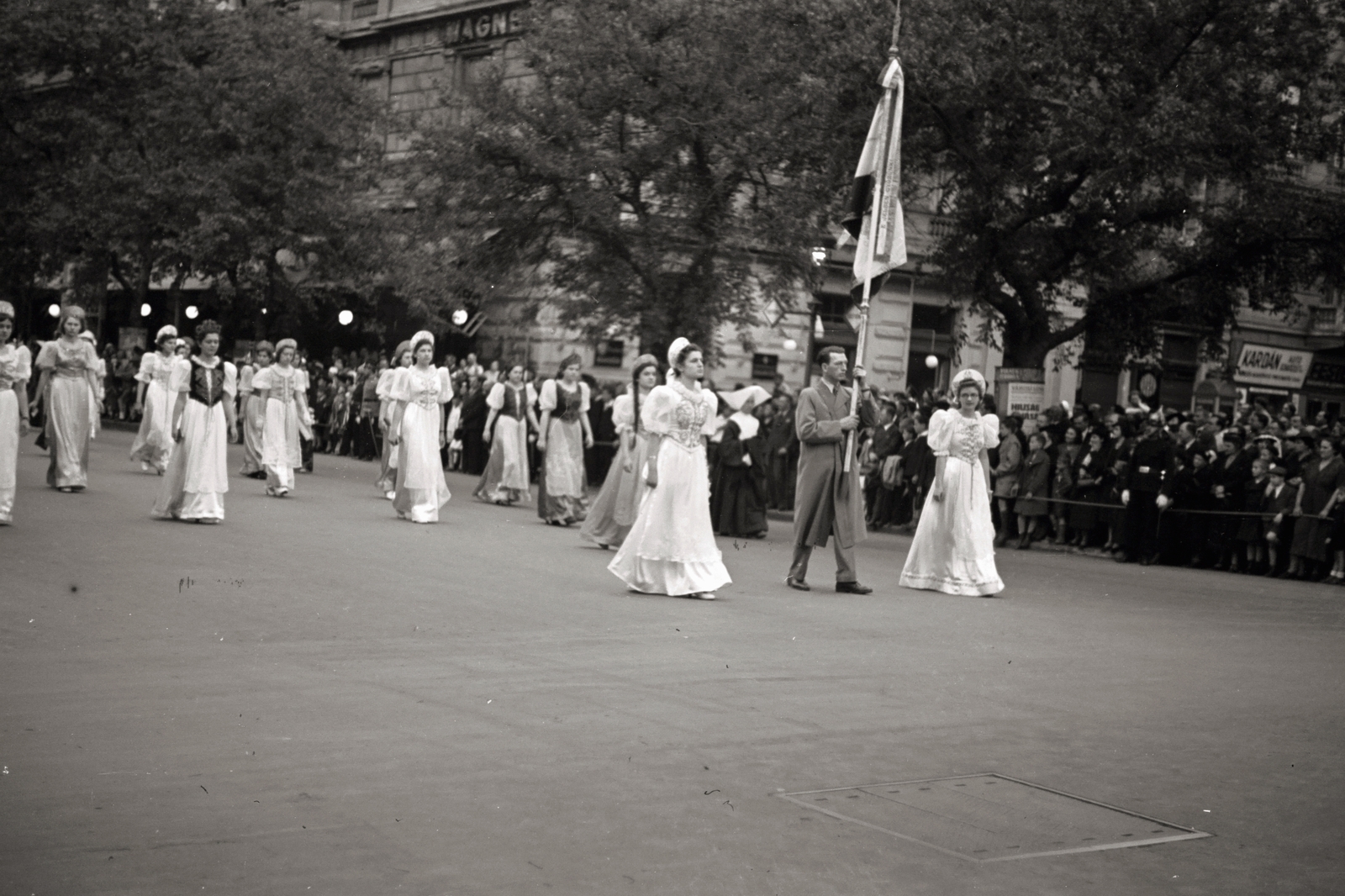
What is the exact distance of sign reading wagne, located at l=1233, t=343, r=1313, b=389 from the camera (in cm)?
3192

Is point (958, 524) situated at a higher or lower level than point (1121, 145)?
lower

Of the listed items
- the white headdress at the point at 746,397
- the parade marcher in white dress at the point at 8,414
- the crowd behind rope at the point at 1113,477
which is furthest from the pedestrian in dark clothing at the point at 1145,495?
the parade marcher in white dress at the point at 8,414

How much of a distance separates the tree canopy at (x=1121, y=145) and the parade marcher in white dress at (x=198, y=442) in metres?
11.2

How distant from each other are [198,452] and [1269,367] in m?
21.4

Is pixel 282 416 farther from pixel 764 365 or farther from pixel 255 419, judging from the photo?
pixel 764 365

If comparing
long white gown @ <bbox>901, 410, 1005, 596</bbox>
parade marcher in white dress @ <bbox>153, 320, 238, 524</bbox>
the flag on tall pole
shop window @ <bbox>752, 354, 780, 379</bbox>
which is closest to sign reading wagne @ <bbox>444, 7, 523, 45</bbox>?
shop window @ <bbox>752, 354, 780, 379</bbox>

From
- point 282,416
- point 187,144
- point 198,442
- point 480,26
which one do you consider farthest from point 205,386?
point 480,26

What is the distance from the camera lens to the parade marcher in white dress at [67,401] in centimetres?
2036

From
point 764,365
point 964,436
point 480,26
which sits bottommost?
point 964,436

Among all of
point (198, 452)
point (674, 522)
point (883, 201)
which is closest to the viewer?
point (674, 522)

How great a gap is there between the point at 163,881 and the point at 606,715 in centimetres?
326

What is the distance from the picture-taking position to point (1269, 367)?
3228 cm

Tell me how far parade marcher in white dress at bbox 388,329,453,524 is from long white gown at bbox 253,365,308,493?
2.08m

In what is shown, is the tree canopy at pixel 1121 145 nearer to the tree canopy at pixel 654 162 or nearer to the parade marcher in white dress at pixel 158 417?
the tree canopy at pixel 654 162
